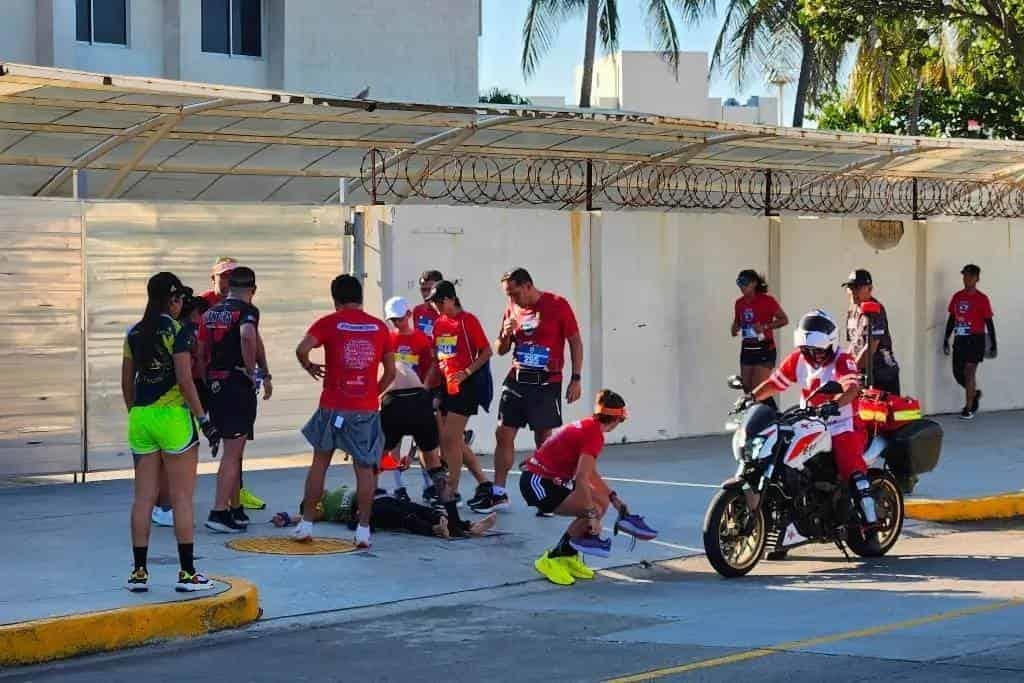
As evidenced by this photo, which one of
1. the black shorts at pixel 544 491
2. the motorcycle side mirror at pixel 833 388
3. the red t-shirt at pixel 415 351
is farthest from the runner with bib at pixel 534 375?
the motorcycle side mirror at pixel 833 388

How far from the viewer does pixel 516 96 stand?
2008 inches

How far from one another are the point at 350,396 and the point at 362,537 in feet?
3.08

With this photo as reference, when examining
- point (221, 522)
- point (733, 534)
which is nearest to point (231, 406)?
point (221, 522)

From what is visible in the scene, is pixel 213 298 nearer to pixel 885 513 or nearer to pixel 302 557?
pixel 302 557

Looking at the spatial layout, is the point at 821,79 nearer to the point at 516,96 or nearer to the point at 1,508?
the point at 516,96

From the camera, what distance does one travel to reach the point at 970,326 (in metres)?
19.9

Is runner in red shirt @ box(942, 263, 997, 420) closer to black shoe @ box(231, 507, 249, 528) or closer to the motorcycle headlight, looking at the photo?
the motorcycle headlight

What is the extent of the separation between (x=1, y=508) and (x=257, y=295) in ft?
11.0

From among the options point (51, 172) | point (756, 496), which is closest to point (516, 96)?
point (51, 172)

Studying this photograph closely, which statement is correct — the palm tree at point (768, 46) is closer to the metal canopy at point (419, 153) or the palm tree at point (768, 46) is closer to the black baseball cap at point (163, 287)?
the metal canopy at point (419, 153)

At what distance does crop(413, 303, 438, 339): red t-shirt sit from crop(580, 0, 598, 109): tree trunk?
896 inches

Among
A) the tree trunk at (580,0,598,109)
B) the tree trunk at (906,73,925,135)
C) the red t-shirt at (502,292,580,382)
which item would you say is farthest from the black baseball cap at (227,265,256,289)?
the tree trunk at (906,73,925,135)

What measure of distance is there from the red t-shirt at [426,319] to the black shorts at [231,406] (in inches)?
77.7

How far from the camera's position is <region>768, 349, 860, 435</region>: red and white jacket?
10.9 m
